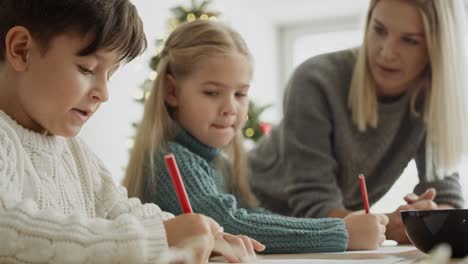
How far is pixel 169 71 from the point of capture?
63.8 inches

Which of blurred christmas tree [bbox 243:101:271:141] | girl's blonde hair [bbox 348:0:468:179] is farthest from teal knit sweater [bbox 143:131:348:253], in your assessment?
blurred christmas tree [bbox 243:101:271:141]

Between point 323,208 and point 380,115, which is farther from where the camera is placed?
point 380,115

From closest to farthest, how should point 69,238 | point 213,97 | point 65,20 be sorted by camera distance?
point 69,238 → point 65,20 → point 213,97

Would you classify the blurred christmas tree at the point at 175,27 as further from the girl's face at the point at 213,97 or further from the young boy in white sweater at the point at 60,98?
the young boy in white sweater at the point at 60,98

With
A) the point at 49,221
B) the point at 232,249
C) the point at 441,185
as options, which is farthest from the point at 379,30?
the point at 49,221

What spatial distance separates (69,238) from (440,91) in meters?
1.27

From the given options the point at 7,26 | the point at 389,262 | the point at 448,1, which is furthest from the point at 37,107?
the point at 448,1

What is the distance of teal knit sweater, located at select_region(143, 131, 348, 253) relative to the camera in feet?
4.13

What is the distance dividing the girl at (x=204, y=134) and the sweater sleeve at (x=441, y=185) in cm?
46

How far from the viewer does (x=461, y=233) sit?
1015 mm

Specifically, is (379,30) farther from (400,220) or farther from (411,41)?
(400,220)

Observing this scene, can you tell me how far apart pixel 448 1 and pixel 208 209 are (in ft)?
3.10

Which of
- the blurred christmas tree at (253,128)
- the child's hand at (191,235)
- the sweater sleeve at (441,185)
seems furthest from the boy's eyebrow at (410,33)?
the blurred christmas tree at (253,128)

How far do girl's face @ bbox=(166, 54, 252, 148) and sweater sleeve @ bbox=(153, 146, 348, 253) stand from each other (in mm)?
211
